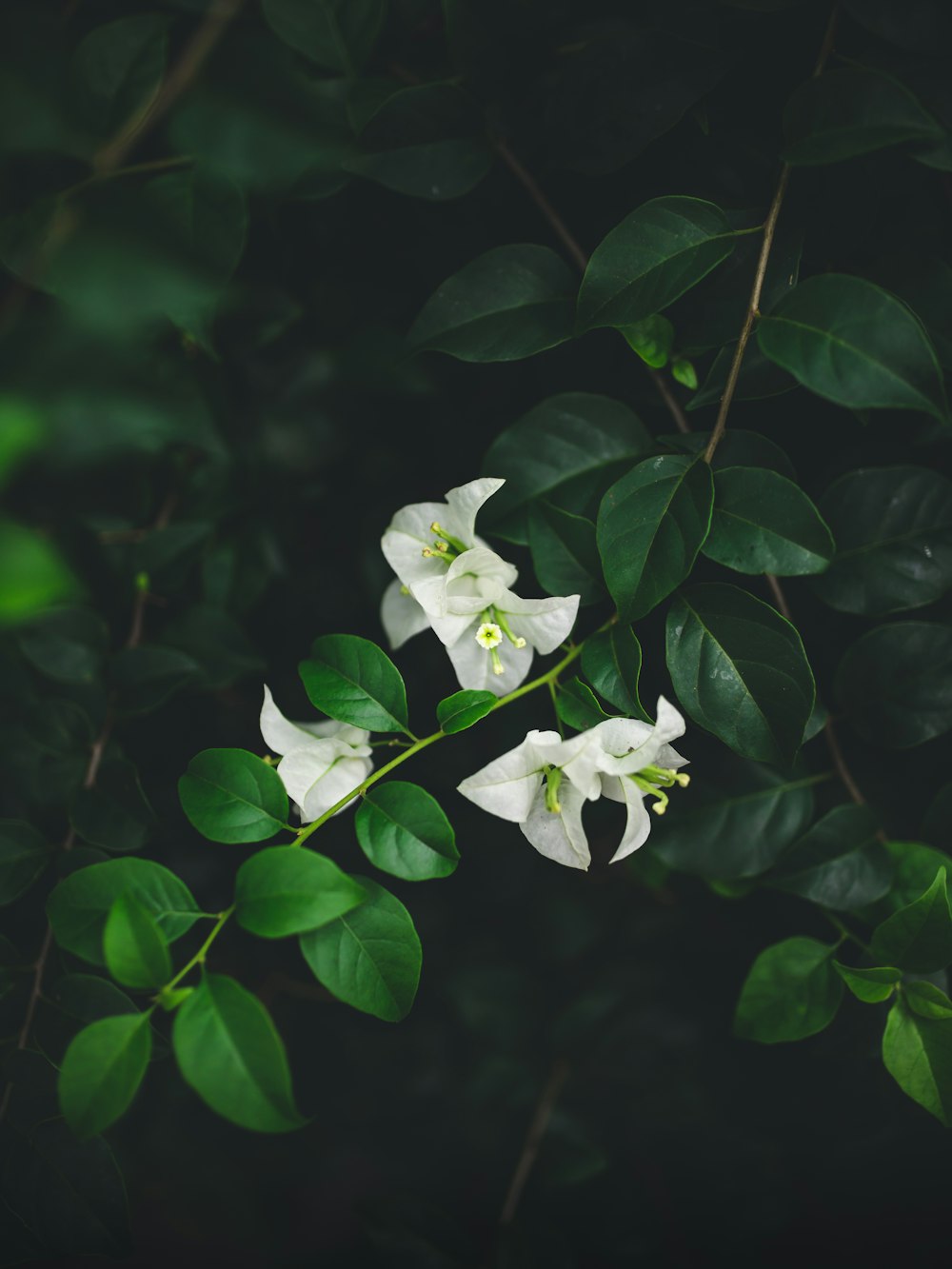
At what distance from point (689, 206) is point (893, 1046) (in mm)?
624

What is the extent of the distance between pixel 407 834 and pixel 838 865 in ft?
1.23

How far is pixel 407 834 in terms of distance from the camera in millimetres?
586

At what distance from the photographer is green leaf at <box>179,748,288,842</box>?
0.59m

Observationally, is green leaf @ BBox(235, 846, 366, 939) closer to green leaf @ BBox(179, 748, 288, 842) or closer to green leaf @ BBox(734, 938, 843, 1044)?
green leaf @ BBox(179, 748, 288, 842)

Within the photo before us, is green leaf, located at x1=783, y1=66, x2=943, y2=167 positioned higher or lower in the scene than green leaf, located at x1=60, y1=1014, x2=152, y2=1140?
higher

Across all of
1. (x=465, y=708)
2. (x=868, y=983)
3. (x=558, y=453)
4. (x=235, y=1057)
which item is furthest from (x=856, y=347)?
(x=235, y=1057)


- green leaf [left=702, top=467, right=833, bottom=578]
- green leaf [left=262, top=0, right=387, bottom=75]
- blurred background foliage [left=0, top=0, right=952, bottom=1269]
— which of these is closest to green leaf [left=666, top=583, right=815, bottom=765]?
green leaf [left=702, top=467, right=833, bottom=578]

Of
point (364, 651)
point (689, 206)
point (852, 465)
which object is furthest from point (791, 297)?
point (364, 651)

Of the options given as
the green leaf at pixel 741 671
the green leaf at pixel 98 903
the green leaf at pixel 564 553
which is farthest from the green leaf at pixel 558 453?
the green leaf at pixel 98 903

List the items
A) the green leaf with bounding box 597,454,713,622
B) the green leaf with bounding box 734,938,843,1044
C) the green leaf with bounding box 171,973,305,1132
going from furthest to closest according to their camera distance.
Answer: the green leaf with bounding box 734,938,843,1044
the green leaf with bounding box 597,454,713,622
the green leaf with bounding box 171,973,305,1132

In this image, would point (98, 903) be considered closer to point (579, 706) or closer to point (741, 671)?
point (579, 706)

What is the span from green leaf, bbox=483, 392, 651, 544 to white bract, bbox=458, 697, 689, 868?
0.63ft

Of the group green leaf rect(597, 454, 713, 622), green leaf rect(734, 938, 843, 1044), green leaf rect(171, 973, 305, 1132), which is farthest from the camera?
green leaf rect(734, 938, 843, 1044)

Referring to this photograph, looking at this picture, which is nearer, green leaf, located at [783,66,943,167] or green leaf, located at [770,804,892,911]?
green leaf, located at [783,66,943,167]
